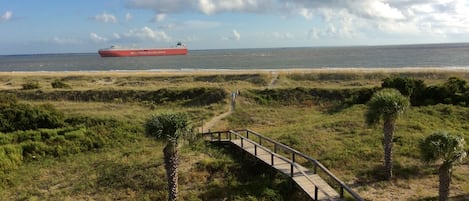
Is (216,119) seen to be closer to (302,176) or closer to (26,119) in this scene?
(26,119)

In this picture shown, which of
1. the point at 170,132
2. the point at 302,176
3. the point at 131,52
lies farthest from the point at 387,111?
the point at 131,52

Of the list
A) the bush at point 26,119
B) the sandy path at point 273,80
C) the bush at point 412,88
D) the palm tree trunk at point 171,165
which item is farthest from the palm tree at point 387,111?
the sandy path at point 273,80

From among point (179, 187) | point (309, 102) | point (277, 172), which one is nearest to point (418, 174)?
point (277, 172)

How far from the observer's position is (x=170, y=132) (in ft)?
51.5

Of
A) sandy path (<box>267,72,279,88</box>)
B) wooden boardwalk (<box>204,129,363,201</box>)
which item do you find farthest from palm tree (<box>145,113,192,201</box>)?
sandy path (<box>267,72,279,88</box>)

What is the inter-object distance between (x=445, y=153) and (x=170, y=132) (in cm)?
1049

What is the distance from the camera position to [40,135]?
27812 millimetres

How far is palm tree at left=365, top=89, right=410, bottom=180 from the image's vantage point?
18.2m

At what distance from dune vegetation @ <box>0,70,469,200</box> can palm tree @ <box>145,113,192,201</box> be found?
0.58 metres

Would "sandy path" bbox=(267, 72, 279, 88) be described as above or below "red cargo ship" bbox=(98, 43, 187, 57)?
below

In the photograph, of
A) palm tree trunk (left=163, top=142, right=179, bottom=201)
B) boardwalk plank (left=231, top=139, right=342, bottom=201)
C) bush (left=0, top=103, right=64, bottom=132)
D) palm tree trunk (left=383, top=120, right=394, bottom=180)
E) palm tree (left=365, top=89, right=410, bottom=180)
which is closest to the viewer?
boardwalk plank (left=231, top=139, right=342, bottom=201)

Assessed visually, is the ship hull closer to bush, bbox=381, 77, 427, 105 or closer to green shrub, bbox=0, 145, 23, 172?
bush, bbox=381, 77, 427, 105

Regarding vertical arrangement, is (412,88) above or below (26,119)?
above

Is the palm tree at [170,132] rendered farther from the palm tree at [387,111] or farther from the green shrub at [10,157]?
the green shrub at [10,157]
